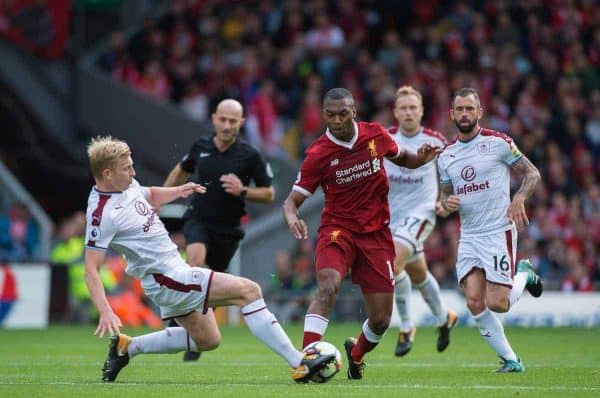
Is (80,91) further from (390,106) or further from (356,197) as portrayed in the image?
(356,197)

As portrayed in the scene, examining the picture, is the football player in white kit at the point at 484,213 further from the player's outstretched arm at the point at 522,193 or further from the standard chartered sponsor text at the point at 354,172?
the standard chartered sponsor text at the point at 354,172

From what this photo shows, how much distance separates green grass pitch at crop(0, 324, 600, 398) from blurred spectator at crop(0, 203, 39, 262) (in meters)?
4.45

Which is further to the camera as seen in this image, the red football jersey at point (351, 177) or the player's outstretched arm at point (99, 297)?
the red football jersey at point (351, 177)

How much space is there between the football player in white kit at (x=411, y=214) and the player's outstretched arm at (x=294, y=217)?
3419mm

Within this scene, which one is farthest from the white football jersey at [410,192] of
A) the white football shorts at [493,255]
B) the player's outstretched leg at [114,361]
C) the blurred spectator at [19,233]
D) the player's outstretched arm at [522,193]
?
the blurred spectator at [19,233]

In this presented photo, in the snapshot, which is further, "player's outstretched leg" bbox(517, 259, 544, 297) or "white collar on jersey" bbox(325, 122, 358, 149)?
"player's outstretched leg" bbox(517, 259, 544, 297)

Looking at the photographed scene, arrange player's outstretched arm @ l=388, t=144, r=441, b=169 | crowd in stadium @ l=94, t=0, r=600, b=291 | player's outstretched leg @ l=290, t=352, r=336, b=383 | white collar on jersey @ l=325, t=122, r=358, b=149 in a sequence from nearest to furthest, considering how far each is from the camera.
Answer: player's outstretched leg @ l=290, t=352, r=336, b=383
white collar on jersey @ l=325, t=122, r=358, b=149
player's outstretched arm @ l=388, t=144, r=441, b=169
crowd in stadium @ l=94, t=0, r=600, b=291

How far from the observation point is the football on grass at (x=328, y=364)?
31.0 feet

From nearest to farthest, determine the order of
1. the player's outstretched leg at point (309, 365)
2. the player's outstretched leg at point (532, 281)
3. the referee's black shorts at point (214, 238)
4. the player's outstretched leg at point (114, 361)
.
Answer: the player's outstretched leg at point (309, 365)
the player's outstretched leg at point (114, 361)
the player's outstretched leg at point (532, 281)
the referee's black shorts at point (214, 238)

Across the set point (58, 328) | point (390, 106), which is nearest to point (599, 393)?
point (58, 328)

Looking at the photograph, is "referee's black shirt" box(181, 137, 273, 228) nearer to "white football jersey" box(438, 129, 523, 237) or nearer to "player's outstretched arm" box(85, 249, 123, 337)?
"white football jersey" box(438, 129, 523, 237)

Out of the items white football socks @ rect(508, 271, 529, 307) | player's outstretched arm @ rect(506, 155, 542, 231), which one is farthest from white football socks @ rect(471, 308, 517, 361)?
player's outstretched arm @ rect(506, 155, 542, 231)

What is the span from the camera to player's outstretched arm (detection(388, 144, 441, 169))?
1040 centimetres

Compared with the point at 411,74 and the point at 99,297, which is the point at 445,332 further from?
the point at 411,74
